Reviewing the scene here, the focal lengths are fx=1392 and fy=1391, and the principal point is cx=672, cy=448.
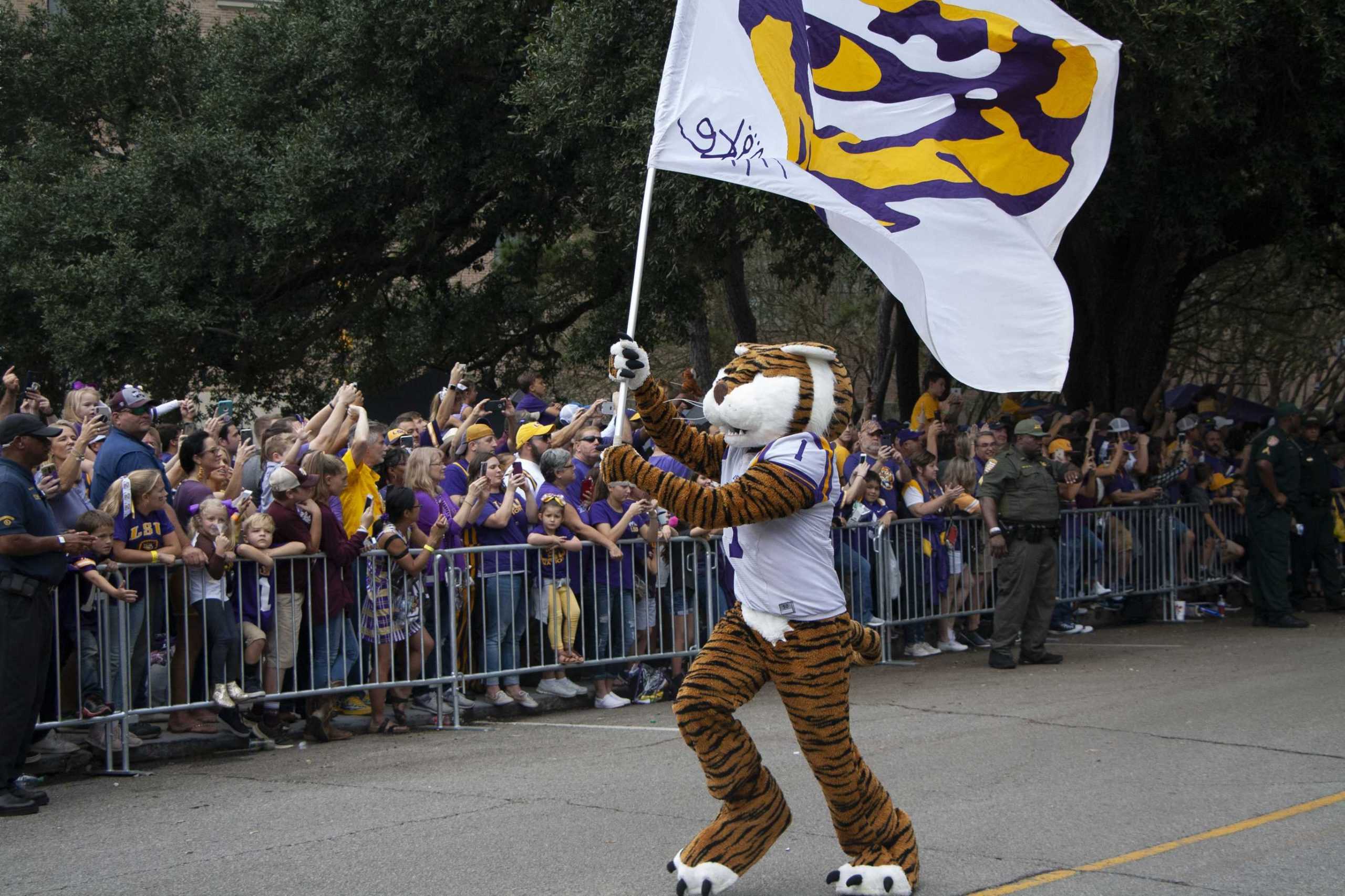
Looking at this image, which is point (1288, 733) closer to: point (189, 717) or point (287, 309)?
point (189, 717)

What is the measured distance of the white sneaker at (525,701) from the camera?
9695 millimetres

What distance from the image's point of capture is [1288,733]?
26.7 ft

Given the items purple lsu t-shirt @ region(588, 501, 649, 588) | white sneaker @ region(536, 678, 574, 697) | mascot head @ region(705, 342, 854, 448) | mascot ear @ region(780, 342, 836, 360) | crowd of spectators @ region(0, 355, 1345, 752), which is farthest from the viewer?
purple lsu t-shirt @ region(588, 501, 649, 588)

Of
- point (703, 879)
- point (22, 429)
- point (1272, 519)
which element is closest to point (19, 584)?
point (22, 429)

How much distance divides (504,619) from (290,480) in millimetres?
1840

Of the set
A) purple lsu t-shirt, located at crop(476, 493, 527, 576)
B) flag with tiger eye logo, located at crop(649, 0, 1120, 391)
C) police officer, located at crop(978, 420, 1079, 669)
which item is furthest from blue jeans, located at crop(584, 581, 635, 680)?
flag with tiger eye logo, located at crop(649, 0, 1120, 391)

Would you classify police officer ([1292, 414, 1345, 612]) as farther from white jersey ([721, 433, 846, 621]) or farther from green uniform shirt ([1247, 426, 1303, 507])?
white jersey ([721, 433, 846, 621])

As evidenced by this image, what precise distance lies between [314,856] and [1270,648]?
30.3 feet

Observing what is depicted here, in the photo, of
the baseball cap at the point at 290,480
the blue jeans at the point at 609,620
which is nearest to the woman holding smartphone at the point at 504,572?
the blue jeans at the point at 609,620

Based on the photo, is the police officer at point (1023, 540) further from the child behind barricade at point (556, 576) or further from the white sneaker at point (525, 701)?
the white sneaker at point (525, 701)

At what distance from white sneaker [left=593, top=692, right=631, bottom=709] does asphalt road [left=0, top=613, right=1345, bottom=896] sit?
10cm

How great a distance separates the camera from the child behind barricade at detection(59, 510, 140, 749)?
24.7 ft

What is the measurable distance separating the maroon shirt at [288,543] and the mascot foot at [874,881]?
453 centimetres

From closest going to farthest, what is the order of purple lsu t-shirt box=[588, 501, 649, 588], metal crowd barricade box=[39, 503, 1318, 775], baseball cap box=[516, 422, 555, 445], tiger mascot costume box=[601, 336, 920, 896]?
tiger mascot costume box=[601, 336, 920, 896] → metal crowd barricade box=[39, 503, 1318, 775] → purple lsu t-shirt box=[588, 501, 649, 588] → baseball cap box=[516, 422, 555, 445]
